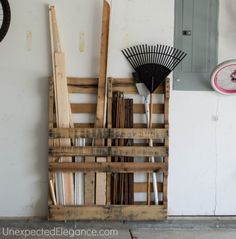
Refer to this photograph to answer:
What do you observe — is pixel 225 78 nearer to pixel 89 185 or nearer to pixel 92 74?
pixel 92 74

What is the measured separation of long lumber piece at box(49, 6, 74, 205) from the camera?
281 centimetres

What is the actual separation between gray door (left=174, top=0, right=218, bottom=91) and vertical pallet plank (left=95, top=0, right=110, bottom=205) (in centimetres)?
60

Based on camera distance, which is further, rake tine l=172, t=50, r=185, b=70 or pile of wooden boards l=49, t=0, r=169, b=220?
rake tine l=172, t=50, r=185, b=70

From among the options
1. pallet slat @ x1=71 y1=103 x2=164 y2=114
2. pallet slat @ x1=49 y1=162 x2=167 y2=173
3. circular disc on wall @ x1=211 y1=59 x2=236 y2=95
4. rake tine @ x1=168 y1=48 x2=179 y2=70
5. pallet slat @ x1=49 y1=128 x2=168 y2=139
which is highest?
rake tine @ x1=168 y1=48 x2=179 y2=70

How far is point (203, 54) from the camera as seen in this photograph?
2.96 m

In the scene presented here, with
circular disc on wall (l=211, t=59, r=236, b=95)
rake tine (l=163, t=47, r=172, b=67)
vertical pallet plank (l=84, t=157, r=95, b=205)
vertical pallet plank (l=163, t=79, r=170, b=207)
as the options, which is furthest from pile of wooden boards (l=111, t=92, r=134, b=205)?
circular disc on wall (l=211, t=59, r=236, b=95)

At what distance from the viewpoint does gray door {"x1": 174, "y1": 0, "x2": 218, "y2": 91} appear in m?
2.93

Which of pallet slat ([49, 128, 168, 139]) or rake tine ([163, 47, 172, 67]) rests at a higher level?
rake tine ([163, 47, 172, 67])

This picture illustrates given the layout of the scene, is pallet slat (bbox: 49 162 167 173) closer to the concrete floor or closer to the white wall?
the white wall

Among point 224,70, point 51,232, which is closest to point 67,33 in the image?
point 224,70

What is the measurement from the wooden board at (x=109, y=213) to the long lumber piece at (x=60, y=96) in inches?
3.6

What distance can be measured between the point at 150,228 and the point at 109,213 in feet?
1.27

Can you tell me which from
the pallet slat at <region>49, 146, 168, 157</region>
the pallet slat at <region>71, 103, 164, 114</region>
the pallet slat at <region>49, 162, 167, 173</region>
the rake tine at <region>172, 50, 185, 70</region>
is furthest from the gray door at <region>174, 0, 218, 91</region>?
the pallet slat at <region>49, 162, 167, 173</region>

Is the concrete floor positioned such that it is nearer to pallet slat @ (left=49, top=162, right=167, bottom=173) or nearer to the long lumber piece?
the long lumber piece
